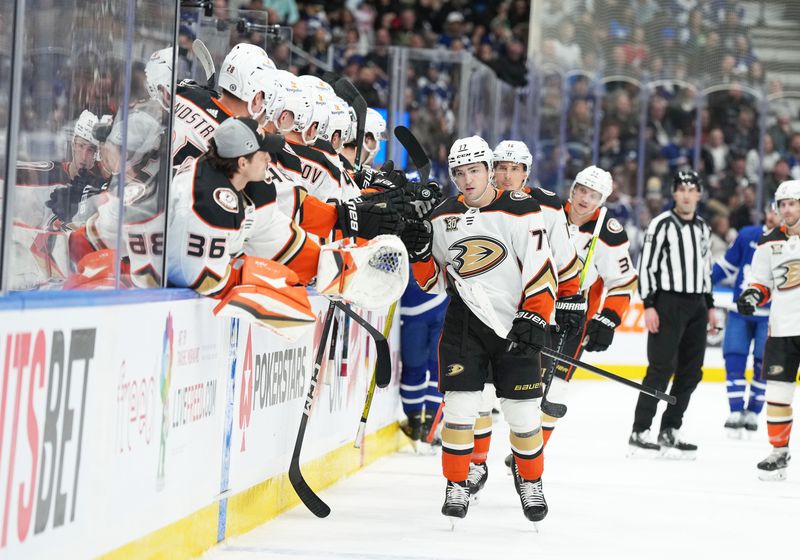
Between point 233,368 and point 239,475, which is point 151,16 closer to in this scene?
point 233,368

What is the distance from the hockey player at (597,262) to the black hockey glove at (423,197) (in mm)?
1465

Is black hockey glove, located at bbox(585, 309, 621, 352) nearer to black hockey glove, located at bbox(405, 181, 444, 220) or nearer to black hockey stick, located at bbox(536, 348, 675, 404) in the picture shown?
black hockey stick, located at bbox(536, 348, 675, 404)

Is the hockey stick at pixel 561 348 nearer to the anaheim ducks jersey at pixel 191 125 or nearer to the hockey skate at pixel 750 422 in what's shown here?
the anaheim ducks jersey at pixel 191 125

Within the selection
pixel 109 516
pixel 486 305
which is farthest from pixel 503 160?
pixel 109 516

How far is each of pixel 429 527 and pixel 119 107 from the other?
199 centimetres

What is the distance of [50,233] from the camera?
3.40 meters

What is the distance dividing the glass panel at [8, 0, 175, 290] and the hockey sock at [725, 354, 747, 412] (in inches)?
214

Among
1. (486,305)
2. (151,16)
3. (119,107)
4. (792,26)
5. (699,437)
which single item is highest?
(792,26)

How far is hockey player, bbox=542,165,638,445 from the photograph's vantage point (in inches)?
240

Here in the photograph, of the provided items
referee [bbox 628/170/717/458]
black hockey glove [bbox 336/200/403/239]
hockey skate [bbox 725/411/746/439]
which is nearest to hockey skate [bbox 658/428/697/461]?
referee [bbox 628/170/717/458]

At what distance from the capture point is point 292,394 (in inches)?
190

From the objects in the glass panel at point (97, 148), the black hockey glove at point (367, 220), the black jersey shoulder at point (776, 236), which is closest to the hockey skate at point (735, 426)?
the black jersey shoulder at point (776, 236)

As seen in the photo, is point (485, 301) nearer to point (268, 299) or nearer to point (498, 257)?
point (498, 257)

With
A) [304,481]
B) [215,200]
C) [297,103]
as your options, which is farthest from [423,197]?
[215,200]
